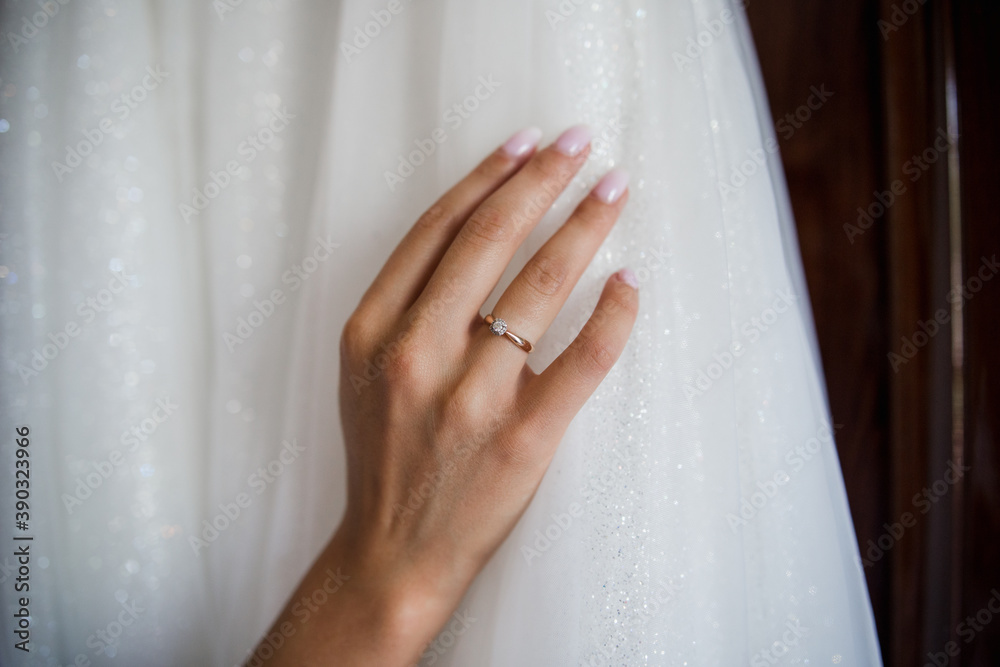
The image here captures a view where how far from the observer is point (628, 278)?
408mm

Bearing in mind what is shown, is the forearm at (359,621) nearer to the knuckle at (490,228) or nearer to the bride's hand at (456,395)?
the bride's hand at (456,395)

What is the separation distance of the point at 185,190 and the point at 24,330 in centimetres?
23

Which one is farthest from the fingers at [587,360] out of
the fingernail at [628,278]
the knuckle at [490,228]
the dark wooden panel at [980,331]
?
the dark wooden panel at [980,331]

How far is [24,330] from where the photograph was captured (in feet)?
1.80

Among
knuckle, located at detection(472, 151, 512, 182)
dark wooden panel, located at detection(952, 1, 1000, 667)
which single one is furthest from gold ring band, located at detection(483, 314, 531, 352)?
dark wooden panel, located at detection(952, 1, 1000, 667)

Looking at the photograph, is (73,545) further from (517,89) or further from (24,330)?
(517,89)

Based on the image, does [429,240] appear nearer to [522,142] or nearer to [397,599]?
[522,142]

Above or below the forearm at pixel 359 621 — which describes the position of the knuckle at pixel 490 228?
above

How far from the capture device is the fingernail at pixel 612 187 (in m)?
0.41

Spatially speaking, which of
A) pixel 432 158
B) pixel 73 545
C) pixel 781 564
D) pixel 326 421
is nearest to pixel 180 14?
pixel 432 158

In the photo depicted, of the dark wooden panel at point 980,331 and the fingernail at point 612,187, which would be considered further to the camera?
the dark wooden panel at point 980,331

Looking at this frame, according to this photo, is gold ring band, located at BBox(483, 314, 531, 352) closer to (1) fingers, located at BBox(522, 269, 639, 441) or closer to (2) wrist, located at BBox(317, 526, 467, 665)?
(1) fingers, located at BBox(522, 269, 639, 441)

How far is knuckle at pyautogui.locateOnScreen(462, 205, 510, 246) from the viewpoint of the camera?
43cm

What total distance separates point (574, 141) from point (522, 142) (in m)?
0.05
